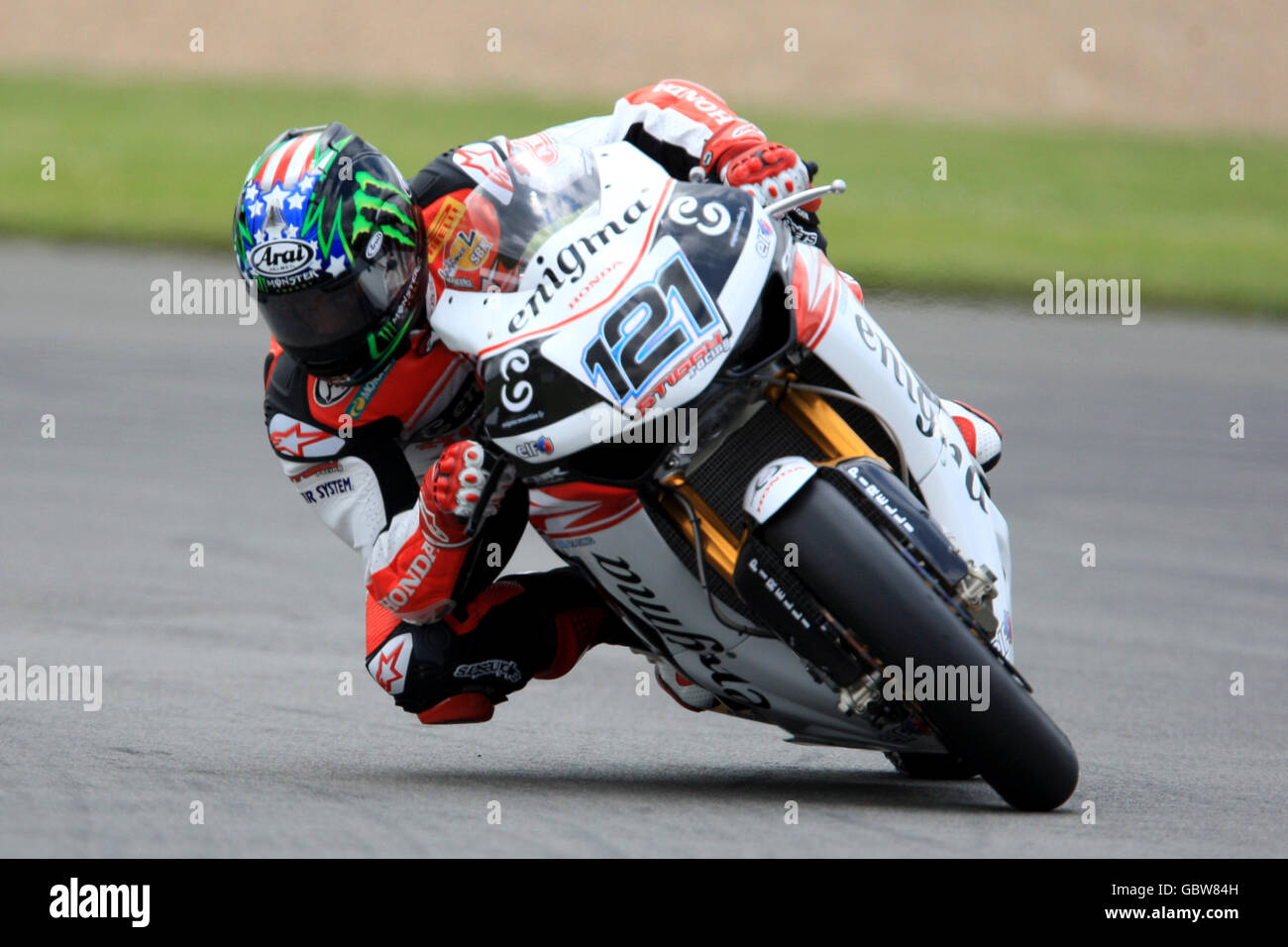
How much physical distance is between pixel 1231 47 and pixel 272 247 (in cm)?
2840

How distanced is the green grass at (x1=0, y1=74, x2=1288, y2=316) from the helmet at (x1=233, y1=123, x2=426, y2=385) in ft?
31.7

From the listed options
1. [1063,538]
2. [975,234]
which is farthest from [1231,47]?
[1063,538]

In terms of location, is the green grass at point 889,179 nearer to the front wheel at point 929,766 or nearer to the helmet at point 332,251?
the front wheel at point 929,766

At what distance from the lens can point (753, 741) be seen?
223 inches

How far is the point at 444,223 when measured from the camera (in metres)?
4.08

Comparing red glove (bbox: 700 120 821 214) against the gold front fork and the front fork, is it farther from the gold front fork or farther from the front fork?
the gold front fork
